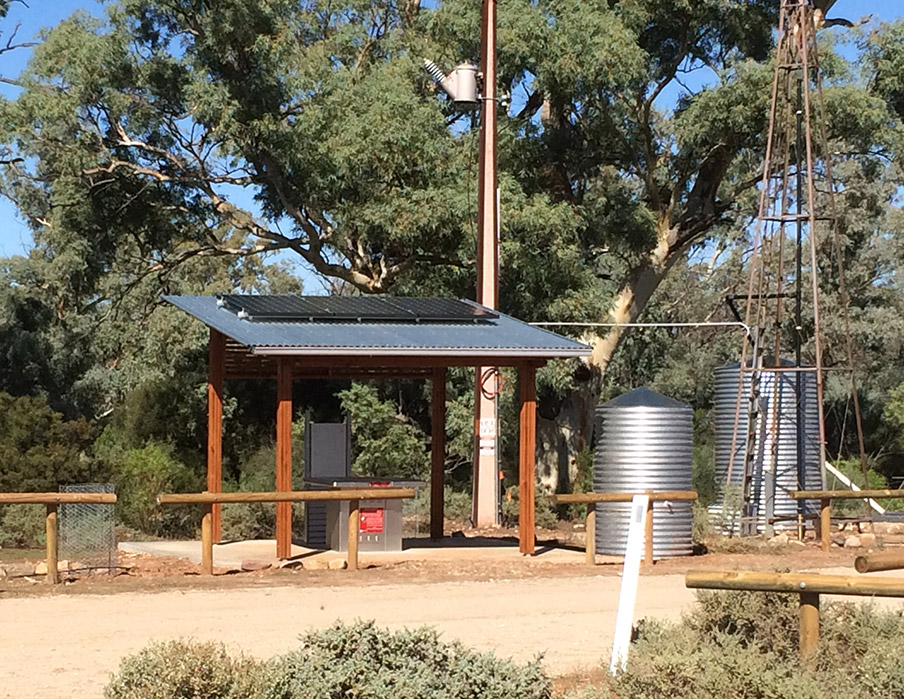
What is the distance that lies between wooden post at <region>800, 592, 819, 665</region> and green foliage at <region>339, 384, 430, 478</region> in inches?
920

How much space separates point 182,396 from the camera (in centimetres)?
3045

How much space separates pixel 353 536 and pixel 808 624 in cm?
847

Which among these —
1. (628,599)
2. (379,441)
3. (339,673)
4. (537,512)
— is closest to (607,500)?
(628,599)

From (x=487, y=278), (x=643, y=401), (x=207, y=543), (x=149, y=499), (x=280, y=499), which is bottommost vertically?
(x=149, y=499)

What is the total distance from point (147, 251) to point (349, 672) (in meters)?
25.2

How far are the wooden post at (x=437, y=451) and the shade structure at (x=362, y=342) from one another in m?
0.73

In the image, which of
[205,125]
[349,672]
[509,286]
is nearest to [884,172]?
[509,286]

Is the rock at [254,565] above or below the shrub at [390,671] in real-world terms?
below

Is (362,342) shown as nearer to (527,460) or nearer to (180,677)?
(527,460)

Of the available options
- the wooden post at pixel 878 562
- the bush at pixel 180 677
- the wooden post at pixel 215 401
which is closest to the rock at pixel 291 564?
the wooden post at pixel 215 401

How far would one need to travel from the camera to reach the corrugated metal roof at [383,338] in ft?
54.8

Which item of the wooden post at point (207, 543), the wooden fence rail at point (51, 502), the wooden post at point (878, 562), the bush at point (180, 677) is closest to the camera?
the bush at point (180, 677)

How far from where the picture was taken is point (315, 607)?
12805 millimetres

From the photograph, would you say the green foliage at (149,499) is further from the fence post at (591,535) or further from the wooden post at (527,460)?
the fence post at (591,535)
